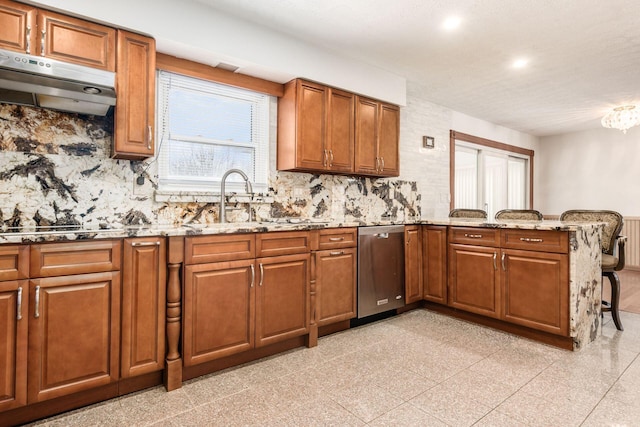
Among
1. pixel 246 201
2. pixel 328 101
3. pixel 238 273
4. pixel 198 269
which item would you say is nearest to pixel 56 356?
pixel 198 269

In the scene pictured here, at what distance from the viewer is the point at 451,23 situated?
2.82 m

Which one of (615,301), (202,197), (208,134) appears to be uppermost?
(208,134)

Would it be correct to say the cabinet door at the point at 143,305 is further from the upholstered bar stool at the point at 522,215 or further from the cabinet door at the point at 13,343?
the upholstered bar stool at the point at 522,215

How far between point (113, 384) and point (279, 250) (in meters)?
1.24

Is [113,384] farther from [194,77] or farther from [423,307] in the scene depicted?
[423,307]

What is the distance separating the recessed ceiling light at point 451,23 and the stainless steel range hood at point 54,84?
2.45 m

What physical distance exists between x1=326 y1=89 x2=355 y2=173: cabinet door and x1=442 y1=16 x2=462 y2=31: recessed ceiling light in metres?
1.02

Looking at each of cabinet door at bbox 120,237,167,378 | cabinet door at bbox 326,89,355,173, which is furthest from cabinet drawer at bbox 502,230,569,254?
cabinet door at bbox 120,237,167,378

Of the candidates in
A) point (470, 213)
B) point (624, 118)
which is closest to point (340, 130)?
point (470, 213)

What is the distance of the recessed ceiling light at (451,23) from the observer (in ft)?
9.02

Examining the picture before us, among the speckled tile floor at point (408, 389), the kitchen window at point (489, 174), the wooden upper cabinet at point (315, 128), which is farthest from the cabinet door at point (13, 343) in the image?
the kitchen window at point (489, 174)

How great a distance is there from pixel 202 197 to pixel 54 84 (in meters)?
1.19

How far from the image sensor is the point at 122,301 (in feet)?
6.30

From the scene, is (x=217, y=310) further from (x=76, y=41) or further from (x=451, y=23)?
(x=451, y=23)
